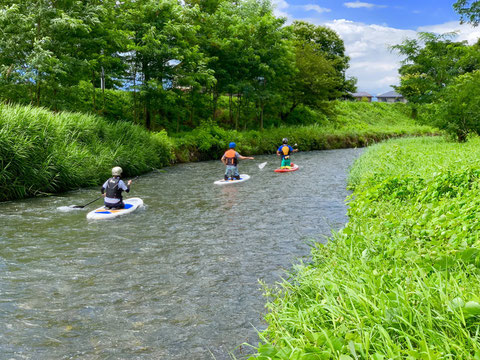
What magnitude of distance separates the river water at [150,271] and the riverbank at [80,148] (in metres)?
0.99

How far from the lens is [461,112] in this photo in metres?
17.1

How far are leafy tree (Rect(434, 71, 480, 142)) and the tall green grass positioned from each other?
42.7 feet

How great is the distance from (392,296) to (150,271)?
3894 millimetres

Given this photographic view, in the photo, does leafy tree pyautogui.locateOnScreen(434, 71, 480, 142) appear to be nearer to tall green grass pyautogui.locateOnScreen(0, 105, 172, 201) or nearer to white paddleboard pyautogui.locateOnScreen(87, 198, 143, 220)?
tall green grass pyautogui.locateOnScreen(0, 105, 172, 201)

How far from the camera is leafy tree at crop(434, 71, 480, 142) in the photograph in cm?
1692

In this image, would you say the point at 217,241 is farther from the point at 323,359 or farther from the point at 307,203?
the point at 323,359

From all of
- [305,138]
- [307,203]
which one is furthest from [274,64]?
[307,203]

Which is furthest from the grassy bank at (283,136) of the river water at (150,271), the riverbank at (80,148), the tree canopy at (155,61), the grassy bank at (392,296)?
the grassy bank at (392,296)

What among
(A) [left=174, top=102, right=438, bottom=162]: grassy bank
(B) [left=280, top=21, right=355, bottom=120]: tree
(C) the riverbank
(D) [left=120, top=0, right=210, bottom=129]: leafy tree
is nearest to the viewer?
(C) the riverbank

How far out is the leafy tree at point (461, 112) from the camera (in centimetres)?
1692


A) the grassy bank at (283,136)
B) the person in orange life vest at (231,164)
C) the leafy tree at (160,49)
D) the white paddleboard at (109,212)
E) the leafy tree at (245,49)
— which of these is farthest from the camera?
the leafy tree at (245,49)

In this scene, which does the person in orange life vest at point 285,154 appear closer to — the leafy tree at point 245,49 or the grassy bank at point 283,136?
the grassy bank at point 283,136

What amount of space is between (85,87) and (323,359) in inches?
825

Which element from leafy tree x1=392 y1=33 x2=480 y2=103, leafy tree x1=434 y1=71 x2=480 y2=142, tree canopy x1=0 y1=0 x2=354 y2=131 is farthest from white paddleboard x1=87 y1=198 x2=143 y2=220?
leafy tree x1=392 y1=33 x2=480 y2=103
